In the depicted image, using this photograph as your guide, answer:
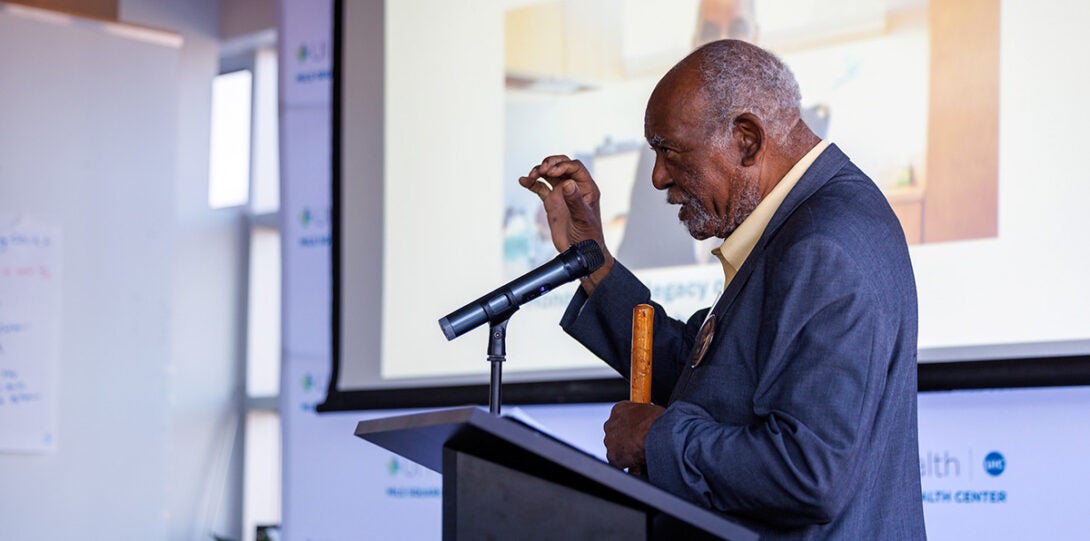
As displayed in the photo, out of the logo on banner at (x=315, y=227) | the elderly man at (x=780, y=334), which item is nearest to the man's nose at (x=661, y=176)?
the elderly man at (x=780, y=334)

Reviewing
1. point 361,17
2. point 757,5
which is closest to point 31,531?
point 361,17

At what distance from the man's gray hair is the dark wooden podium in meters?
0.66

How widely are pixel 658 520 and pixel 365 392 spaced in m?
2.64

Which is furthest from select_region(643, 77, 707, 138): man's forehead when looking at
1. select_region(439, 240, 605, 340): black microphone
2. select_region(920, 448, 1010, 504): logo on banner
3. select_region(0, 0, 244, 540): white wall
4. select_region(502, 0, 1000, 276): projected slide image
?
select_region(0, 0, 244, 540): white wall

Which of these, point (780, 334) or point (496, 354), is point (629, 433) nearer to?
point (780, 334)

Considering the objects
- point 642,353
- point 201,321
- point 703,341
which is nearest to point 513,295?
point 642,353

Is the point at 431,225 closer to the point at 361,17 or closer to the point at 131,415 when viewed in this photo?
the point at 361,17

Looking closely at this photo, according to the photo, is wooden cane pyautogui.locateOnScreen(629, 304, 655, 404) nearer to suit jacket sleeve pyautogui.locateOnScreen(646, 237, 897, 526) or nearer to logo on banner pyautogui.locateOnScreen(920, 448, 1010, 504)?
suit jacket sleeve pyautogui.locateOnScreen(646, 237, 897, 526)

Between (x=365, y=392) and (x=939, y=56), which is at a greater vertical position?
(x=939, y=56)

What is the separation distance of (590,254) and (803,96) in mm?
1284

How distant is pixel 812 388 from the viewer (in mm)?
1482

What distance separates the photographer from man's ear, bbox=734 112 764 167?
69.7 inches

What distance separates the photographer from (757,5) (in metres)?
3.14

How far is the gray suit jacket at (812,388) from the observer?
1.48 meters
